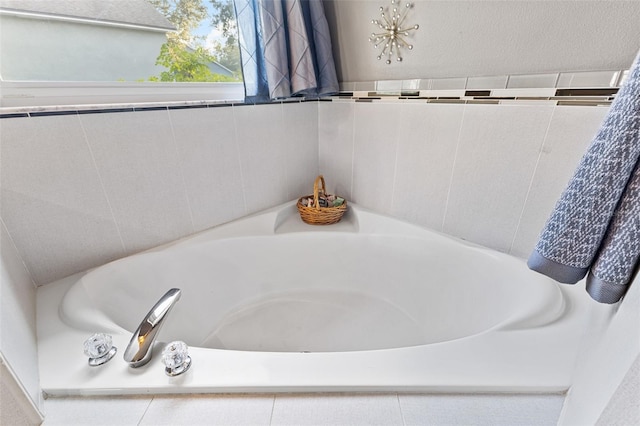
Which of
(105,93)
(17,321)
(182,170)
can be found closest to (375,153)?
(182,170)

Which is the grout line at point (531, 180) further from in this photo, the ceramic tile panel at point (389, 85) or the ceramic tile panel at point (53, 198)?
the ceramic tile panel at point (53, 198)

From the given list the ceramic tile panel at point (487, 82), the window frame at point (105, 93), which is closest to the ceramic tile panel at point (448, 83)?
the ceramic tile panel at point (487, 82)

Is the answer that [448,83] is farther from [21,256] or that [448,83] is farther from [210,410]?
[21,256]

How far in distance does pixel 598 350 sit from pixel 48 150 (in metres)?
1.42

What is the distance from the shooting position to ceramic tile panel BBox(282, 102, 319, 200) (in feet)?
4.86

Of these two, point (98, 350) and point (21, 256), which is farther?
point (21, 256)

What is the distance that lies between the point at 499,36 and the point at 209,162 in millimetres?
1200

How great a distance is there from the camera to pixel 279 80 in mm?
1231

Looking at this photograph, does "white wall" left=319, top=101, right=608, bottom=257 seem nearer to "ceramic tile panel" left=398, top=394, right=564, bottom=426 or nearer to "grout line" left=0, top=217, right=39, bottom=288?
"ceramic tile panel" left=398, top=394, right=564, bottom=426

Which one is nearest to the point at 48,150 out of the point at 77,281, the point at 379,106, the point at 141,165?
the point at 141,165

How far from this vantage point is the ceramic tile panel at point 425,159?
3.74ft

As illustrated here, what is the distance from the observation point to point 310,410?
60 centimetres

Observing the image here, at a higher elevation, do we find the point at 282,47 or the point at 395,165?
the point at 282,47

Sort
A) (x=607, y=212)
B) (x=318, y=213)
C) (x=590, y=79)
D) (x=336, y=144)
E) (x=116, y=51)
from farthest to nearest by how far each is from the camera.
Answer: (x=336, y=144), (x=318, y=213), (x=116, y=51), (x=590, y=79), (x=607, y=212)
